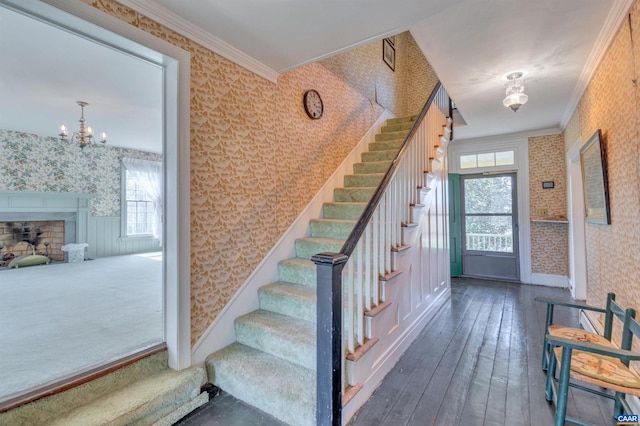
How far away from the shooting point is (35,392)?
1.48 metres

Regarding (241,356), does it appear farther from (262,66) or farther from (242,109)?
(262,66)

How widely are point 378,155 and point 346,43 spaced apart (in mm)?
2046

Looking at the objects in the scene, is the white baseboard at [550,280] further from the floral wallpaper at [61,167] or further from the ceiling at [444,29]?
the floral wallpaper at [61,167]

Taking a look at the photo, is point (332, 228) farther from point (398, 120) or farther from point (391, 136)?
point (398, 120)

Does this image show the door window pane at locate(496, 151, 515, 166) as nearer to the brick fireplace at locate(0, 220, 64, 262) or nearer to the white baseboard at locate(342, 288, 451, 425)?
the white baseboard at locate(342, 288, 451, 425)

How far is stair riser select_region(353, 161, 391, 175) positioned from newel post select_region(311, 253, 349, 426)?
7.98ft

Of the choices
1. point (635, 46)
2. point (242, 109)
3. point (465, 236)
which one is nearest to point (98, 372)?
point (242, 109)

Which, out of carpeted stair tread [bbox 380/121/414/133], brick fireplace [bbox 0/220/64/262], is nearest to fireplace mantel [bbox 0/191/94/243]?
brick fireplace [bbox 0/220/64/262]

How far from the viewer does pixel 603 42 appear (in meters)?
2.17

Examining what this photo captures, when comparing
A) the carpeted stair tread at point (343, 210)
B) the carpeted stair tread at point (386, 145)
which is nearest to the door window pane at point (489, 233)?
the carpeted stair tread at point (386, 145)

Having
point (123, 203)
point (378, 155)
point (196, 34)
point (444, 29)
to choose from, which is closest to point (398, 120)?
point (378, 155)

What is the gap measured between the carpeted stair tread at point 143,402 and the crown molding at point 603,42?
360 centimetres

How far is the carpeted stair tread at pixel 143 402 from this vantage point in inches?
58.9

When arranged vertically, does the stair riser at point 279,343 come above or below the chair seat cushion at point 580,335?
below
